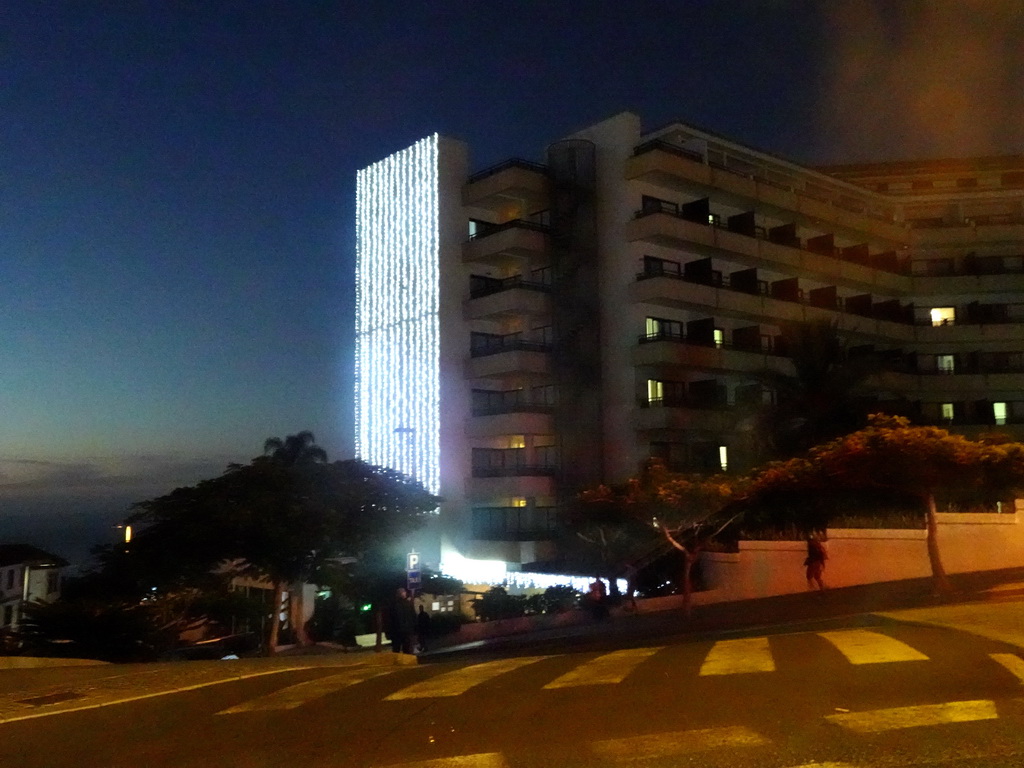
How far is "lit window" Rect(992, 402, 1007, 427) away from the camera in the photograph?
4628cm

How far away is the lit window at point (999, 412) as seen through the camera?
46.3 metres

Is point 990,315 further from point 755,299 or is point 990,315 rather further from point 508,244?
point 508,244

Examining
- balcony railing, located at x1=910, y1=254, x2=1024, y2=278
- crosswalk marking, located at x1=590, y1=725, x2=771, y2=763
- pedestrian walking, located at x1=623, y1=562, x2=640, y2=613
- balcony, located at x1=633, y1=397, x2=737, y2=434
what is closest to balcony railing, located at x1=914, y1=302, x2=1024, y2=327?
balcony railing, located at x1=910, y1=254, x2=1024, y2=278

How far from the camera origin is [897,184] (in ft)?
203

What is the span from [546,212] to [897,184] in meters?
32.4

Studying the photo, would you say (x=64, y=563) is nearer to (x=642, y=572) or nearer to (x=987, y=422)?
(x=642, y=572)

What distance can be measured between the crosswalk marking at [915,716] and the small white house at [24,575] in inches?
1755

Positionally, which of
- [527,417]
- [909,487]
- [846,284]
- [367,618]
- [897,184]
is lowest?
[367,618]

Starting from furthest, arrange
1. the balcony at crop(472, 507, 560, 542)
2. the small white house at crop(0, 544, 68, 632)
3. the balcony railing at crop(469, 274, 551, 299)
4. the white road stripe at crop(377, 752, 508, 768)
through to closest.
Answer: the small white house at crop(0, 544, 68, 632), the balcony railing at crop(469, 274, 551, 299), the balcony at crop(472, 507, 560, 542), the white road stripe at crop(377, 752, 508, 768)

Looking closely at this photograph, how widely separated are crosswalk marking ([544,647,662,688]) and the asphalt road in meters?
0.03

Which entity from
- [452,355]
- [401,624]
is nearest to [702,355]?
[452,355]

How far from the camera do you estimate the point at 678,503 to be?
25.0 metres

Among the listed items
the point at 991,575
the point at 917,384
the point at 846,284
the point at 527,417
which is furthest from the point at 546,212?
the point at 991,575

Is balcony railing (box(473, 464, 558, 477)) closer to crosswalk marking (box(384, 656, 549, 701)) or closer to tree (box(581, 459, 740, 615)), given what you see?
tree (box(581, 459, 740, 615))
